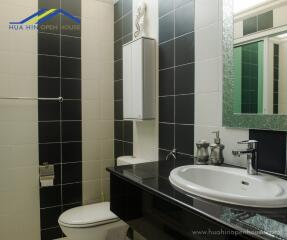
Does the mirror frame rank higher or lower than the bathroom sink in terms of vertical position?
higher

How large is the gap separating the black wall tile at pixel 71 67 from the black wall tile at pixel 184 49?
1.02 meters

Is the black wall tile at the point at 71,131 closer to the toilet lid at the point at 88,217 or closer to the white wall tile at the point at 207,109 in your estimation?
the toilet lid at the point at 88,217

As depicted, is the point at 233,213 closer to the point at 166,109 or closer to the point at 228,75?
the point at 228,75

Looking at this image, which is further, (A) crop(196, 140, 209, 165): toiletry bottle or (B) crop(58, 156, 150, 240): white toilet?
(B) crop(58, 156, 150, 240): white toilet

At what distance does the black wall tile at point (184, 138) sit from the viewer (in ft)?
5.15

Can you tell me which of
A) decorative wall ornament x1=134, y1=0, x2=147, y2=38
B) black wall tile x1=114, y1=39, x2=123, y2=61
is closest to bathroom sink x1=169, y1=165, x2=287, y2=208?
decorative wall ornament x1=134, y1=0, x2=147, y2=38

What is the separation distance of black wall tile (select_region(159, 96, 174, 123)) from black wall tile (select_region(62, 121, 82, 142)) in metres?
0.86

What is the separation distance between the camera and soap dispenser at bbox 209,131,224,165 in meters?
1.30

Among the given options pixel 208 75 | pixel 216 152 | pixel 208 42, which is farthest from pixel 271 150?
pixel 208 42

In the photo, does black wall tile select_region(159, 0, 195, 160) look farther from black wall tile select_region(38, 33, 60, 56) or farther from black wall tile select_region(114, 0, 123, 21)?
black wall tile select_region(38, 33, 60, 56)

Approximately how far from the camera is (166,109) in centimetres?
178

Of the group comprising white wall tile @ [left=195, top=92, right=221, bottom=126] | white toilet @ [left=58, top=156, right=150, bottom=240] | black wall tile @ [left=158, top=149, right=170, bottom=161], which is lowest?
white toilet @ [left=58, top=156, right=150, bottom=240]

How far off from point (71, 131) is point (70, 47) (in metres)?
0.74

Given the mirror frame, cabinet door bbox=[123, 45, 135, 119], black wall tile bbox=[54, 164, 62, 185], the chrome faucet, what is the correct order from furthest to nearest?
black wall tile bbox=[54, 164, 62, 185]
cabinet door bbox=[123, 45, 135, 119]
the mirror frame
the chrome faucet
